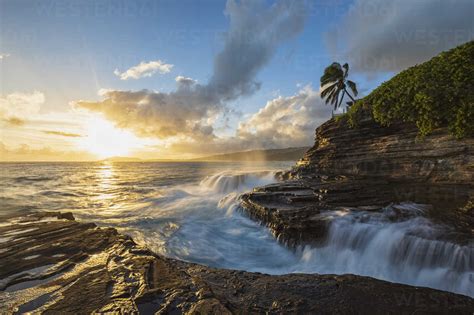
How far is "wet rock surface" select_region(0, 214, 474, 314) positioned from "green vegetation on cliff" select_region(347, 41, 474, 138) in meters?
8.76

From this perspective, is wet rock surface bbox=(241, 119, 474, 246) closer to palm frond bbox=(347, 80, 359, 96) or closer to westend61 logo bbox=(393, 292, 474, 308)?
westend61 logo bbox=(393, 292, 474, 308)

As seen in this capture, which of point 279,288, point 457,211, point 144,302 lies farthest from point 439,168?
point 144,302

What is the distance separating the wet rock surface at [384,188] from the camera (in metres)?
9.07

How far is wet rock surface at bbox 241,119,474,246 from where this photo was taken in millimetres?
9070

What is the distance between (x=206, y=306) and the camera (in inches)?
144

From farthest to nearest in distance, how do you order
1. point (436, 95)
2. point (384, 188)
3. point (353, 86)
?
point (353, 86) < point (384, 188) < point (436, 95)

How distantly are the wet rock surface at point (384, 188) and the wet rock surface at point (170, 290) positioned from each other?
4.12m

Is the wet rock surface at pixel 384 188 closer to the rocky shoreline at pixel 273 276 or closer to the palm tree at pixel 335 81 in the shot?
the rocky shoreline at pixel 273 276

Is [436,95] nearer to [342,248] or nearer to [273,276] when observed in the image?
[342,248]

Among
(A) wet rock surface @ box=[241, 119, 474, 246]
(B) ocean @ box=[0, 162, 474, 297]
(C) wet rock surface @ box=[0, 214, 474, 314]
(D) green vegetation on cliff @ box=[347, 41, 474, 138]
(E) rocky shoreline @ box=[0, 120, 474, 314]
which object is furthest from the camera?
(D) green vegetation on cliff @ box=[347, 41, 474, 138]

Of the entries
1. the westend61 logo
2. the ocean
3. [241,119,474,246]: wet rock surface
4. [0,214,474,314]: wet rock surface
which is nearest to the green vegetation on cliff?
[241,119,474,246]: wet rock surface

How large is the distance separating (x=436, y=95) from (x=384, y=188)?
4.94 meters

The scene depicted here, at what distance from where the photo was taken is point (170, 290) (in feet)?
13.6

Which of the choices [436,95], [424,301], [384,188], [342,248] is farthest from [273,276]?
[436,95]
